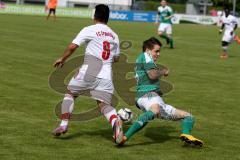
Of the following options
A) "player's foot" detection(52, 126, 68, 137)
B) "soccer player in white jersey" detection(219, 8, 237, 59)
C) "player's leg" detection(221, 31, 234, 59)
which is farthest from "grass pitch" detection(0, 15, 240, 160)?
"soccer player in white jersey" detection(219, 8, 237, 59)

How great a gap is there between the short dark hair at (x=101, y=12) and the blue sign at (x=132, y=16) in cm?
5342

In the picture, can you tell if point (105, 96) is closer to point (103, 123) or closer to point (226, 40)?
point (103, 123)

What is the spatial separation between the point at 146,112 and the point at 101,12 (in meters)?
1.60

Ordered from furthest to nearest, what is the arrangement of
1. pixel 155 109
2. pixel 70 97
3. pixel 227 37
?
pixel 227 37
pixel 70 97
pixel 155 109

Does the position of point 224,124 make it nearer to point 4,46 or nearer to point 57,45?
point 4,46

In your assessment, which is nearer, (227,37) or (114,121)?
(114,121)

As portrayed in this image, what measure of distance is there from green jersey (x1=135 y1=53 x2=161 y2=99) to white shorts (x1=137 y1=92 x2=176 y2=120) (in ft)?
0.24

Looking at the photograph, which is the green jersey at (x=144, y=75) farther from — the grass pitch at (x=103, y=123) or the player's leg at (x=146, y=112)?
the grass pitch at (x=103, y=123)

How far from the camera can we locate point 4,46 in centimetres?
2219

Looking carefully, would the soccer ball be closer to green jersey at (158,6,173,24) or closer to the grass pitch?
the grass pitch

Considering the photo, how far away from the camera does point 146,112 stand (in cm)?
822

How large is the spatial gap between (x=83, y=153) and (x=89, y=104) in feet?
12.6

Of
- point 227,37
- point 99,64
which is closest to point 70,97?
point 99,64

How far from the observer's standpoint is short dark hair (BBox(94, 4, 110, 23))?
8273mm
